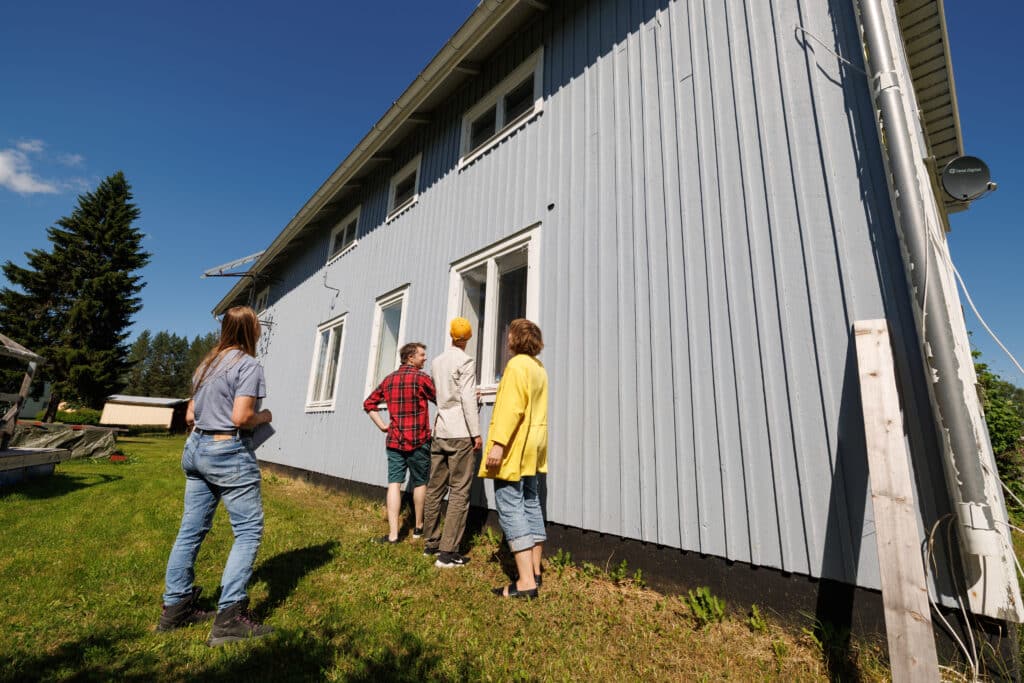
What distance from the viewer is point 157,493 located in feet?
23.2

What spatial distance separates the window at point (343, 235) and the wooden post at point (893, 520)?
9039 mm

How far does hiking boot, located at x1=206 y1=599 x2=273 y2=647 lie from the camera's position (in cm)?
247

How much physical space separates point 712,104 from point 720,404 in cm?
232

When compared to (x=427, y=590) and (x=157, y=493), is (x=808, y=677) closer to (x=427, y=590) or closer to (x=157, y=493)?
(x=427, y=590)

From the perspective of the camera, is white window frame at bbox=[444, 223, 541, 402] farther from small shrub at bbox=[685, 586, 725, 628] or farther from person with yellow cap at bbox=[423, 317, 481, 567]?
small shrub at bbox=[685, 586, 725, 628]

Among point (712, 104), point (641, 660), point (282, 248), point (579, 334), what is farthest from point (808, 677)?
point (282, 248)

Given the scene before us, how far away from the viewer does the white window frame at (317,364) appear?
28.0 ft

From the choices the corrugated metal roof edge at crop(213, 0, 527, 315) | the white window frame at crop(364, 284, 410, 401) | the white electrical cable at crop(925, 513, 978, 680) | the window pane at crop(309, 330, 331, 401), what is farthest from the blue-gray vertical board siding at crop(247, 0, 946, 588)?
the window pane at crop(309, 330, 331, 401)

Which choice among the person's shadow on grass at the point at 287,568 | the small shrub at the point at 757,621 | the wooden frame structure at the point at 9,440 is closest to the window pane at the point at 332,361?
the wooden frame structure at the point at 9,440

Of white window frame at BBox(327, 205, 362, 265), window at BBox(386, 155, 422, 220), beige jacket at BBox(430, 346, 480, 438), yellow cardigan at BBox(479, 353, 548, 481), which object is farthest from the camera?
white window frame at BBox(327, 205, 362, 265)

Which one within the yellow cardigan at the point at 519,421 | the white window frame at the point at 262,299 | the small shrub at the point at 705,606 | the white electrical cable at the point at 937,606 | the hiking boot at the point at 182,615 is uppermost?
the white window frame at the point at 262,299

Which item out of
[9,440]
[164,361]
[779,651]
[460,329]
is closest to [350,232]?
[9,440]

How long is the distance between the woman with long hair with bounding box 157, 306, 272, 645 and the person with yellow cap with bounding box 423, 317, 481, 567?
1596mm

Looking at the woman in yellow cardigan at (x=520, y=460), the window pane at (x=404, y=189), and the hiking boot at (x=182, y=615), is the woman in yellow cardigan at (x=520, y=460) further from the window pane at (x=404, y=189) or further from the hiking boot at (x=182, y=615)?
the window pane at (x=404, y=189)
